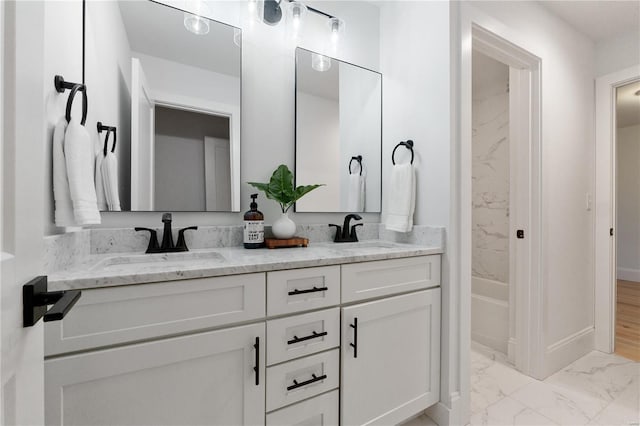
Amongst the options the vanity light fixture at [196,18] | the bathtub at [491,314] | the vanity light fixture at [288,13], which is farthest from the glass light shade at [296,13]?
the bathtub at [491,314]

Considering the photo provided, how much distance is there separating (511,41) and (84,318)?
2.44m

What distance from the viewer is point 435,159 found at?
1.63 meters

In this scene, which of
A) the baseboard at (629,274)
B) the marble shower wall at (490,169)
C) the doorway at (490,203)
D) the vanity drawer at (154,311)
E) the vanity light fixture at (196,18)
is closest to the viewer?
the vanity drawer at (154,311)

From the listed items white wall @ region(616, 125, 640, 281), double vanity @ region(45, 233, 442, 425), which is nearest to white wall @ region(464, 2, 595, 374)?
double vanity @ region(45, 233, 442, 425)

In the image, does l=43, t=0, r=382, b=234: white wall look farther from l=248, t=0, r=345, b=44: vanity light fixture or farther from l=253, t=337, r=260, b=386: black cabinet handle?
l=253, t=337, r=260, b=386: black cabinet handle

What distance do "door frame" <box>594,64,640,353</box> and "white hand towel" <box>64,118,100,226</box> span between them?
325cm

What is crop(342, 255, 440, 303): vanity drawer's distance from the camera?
1.29 m

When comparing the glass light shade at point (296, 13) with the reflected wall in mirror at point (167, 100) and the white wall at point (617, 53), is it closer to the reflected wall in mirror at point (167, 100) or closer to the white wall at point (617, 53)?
the reflected wall in mirror at point (167, 100)

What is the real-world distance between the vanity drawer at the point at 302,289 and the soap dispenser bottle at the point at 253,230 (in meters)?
0.45

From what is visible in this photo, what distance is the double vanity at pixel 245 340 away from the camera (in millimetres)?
849

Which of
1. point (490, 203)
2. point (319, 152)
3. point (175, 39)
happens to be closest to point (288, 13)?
point (175, 39)

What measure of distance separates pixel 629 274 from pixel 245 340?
5915 millimetres

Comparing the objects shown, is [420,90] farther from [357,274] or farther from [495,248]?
[495,248]

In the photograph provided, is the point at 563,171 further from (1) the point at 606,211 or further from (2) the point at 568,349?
(2) the point at 568,349
